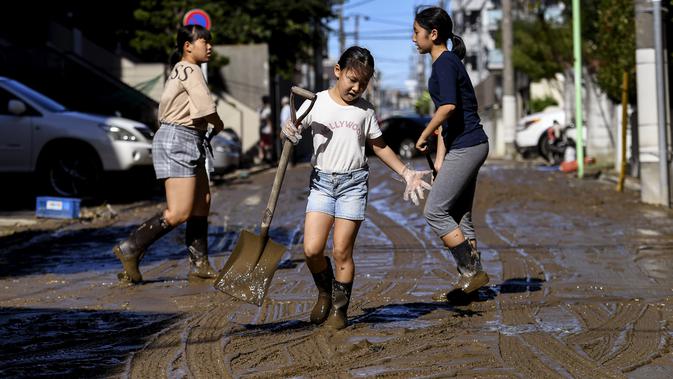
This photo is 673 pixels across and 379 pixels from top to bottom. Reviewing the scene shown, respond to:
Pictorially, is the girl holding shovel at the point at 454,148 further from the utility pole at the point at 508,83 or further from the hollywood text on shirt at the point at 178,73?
the utility pole at the point at 508,83

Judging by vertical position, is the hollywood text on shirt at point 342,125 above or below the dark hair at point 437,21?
below

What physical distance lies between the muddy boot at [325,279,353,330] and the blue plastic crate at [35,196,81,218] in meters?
7.27

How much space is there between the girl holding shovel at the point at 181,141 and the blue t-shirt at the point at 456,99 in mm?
1761

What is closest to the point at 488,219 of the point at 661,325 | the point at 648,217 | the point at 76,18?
the point at 648,217

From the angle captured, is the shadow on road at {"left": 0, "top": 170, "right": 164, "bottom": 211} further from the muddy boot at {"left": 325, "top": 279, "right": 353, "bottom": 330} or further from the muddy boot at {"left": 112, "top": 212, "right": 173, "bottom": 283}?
the muddy boot at {"left": 325, "top": 279, "right": 353, "bottom": 330}

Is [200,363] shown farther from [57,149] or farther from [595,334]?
[57,149]

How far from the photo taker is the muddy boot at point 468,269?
668 cm

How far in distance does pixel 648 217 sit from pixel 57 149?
314 inches

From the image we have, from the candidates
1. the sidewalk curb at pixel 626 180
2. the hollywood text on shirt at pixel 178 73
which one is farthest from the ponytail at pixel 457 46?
the sidewalk curb at pixel 626 180

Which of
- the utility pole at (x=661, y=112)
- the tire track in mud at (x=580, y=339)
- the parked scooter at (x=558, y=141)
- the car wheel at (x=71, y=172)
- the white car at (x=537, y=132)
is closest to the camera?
the tire track in mud at (x=580, y=339)

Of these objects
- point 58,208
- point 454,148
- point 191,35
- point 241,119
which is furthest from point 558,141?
point 454,148

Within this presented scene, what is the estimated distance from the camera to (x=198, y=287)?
7723 mm

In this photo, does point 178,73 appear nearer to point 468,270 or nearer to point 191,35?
point 191,35

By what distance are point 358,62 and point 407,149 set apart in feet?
95.0
